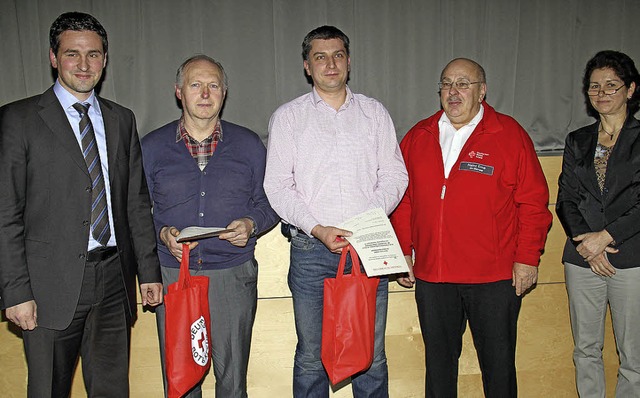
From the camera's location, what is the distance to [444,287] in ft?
8.61

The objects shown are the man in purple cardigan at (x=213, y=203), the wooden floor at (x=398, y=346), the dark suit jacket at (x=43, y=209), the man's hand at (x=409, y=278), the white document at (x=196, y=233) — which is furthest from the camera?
the wooden floor at (x=398, y=346)

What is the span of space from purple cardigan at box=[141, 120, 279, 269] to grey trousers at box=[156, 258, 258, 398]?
0.15 ft

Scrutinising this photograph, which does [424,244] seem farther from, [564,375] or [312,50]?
[564,375]

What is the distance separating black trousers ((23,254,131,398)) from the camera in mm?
2125

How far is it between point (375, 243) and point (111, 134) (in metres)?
1.15

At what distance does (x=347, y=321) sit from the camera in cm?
237

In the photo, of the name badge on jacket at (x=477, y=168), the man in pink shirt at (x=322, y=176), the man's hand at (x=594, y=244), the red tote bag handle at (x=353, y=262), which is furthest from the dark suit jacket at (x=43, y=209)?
the man's hand at (x=594, y=244)

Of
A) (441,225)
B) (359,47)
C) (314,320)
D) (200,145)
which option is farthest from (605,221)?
(200,145)

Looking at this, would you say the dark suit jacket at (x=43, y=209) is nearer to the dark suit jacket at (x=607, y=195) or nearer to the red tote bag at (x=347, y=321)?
the red tote bag at (x=347, y=321)

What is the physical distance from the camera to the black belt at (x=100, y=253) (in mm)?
2189

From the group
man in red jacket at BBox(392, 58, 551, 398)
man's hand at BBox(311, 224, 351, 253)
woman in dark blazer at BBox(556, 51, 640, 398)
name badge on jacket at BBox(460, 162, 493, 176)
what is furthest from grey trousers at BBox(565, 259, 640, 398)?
man's hand at BBox(311, 224, 351, 253)

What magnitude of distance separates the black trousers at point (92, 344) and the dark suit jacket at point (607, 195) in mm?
2056

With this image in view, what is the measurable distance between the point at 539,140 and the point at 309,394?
6.94 feet

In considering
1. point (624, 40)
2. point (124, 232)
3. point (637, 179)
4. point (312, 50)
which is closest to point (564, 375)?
point (637, 179)
